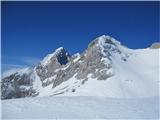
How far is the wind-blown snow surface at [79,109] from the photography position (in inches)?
746

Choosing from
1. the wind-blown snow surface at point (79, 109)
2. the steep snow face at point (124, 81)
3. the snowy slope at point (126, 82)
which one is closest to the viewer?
the wind-blown snow surface at point (79, 109)

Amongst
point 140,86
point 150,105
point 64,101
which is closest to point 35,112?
point 64,101

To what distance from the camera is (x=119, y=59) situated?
19188 centimetres

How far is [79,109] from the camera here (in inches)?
825

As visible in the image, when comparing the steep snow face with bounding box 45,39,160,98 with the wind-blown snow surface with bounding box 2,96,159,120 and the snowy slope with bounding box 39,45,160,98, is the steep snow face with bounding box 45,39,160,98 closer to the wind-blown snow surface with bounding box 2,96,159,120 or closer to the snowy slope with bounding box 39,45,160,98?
the snowy slope with bounding box 39,45,160,98

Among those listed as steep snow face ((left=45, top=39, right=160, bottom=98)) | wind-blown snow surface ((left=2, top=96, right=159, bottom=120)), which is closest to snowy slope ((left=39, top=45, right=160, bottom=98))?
steep snow face ((left=45, top=39, right=160, bottom=98))

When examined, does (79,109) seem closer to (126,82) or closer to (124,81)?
(126,82)

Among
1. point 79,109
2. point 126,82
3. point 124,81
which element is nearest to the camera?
point 79,109

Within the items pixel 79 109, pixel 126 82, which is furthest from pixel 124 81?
pixel 79 109

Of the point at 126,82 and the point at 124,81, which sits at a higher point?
the point at 124,81

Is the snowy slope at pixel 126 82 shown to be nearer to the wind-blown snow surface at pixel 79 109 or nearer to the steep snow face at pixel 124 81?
the steep snow face at pixel 124 81

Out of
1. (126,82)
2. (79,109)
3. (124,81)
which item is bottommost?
(79,109)

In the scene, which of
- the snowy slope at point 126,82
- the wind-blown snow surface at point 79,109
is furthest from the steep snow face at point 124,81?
the wind-blown snow surface at point 79,109

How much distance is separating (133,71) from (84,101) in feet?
522
